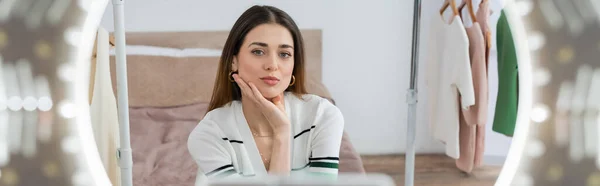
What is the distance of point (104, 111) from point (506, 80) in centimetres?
113

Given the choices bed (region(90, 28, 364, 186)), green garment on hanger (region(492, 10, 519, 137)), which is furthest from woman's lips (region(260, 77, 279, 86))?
green garment on hanger (region(492, 10, 519, 137))

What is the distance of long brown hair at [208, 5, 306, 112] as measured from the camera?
0.75 m

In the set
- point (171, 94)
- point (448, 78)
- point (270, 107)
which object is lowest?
point (171, 94)

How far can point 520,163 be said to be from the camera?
0.60 meters

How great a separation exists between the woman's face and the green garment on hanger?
998 millimetres

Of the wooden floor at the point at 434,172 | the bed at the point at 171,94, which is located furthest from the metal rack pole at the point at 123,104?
the wooden floor at the point at 434,172

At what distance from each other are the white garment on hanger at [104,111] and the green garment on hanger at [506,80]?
3.50 ft

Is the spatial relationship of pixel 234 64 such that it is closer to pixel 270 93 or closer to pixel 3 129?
pixel 270 93

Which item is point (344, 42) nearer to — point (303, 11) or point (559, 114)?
point (303, 11)

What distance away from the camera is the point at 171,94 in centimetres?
193

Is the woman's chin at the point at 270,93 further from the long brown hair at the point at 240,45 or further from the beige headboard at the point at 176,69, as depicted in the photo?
the beige headboard at the point at 176,69

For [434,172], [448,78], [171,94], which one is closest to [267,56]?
[448,78]

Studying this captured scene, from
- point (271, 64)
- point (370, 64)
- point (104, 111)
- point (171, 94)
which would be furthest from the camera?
point (370, 64)

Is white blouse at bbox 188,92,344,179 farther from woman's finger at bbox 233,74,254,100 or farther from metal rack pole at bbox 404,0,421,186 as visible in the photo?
metal rack pole at bbox 404,0,421,186
